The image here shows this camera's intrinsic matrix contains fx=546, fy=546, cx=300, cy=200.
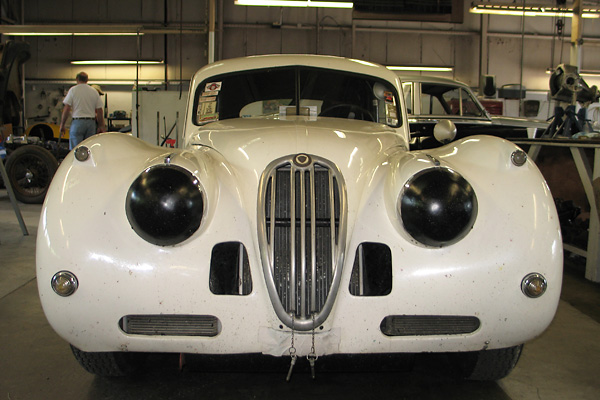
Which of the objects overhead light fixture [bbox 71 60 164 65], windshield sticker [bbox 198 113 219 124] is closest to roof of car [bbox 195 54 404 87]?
windshield sticker [bbox 198 113 219 124]

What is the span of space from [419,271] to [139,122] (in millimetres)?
8234

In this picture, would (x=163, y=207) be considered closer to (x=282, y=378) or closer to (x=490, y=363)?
(x=282, y=378)

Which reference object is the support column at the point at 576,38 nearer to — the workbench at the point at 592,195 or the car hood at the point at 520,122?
the car hood at the point at 520,122

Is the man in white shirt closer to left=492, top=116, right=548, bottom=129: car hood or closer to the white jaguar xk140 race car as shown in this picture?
left=492, top=116, right=548, bottom=129: car hood

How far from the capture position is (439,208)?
2.05m

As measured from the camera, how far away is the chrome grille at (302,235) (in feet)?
6.79

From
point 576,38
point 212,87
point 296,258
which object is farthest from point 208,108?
point 576,38

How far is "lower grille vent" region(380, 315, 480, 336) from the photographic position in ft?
6.86

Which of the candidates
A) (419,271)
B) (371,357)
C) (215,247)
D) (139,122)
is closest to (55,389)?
(215,247)

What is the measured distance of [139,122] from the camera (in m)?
9.48

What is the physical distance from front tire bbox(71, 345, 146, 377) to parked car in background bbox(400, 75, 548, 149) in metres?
5.08

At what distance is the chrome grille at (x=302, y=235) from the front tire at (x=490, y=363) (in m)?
0.82

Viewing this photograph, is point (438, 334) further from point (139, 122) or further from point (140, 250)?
point (139, 122)

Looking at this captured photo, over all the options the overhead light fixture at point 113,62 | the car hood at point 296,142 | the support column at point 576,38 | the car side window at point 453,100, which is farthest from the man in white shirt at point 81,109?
the overhead light fixture at point 113,62
